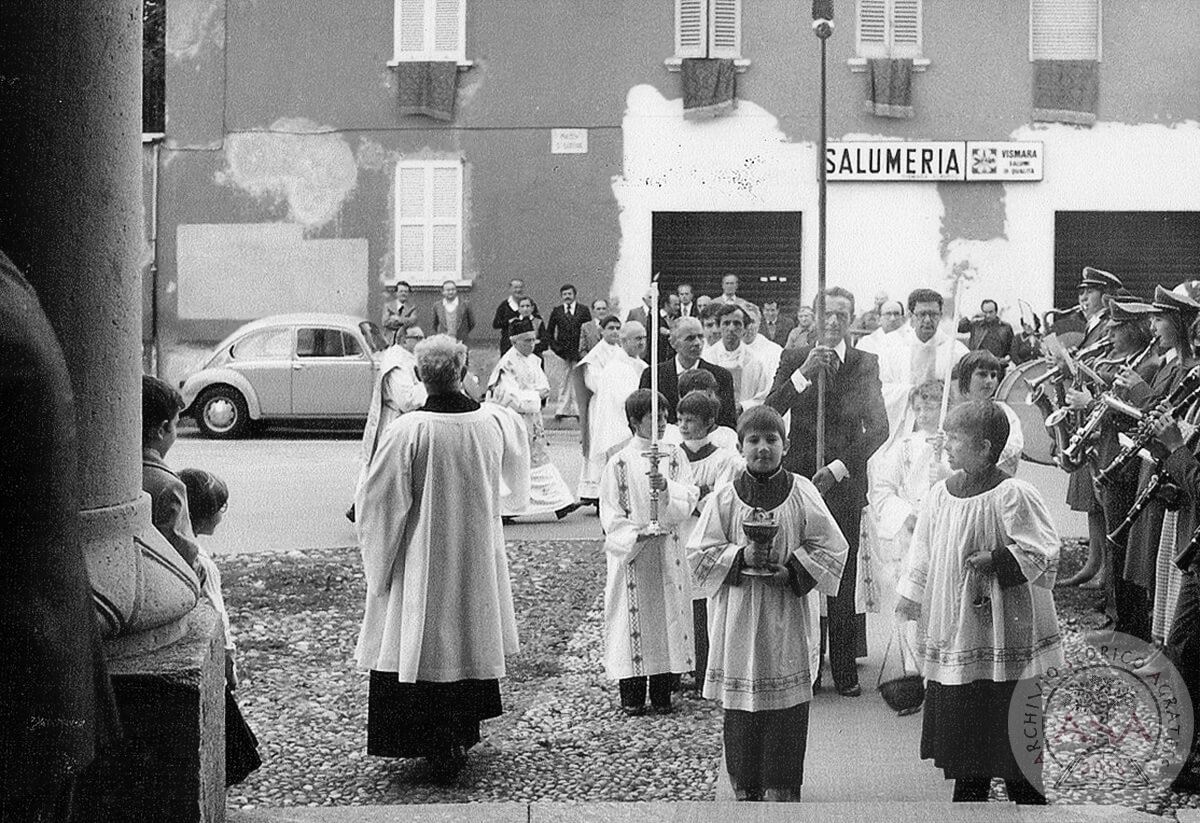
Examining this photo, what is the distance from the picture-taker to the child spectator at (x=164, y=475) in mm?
5043

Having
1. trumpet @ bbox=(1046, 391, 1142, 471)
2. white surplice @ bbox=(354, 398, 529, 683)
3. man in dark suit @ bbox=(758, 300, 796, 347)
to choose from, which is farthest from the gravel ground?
man in dark suit @ bbox=(758, 300, 796, 347)

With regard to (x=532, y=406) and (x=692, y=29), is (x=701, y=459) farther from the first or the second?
(x=692, y=29)

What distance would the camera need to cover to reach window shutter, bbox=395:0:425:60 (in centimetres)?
2441

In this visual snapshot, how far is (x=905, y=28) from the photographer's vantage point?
78.4 ft

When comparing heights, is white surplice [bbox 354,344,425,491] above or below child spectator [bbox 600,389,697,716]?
above

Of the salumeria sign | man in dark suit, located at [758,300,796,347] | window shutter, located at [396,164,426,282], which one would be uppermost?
the salumeria sign

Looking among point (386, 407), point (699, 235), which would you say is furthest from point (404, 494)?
point (699, 235)

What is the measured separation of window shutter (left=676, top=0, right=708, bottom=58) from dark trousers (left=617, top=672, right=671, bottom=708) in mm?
17188

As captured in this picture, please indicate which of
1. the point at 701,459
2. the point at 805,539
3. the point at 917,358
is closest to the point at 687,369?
Result: the point at 917,358

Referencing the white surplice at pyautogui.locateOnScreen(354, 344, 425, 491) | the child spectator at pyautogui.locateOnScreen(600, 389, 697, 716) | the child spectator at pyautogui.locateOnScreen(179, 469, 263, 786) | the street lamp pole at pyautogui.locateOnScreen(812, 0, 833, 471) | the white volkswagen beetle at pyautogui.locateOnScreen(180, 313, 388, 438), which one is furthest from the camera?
the white volkswagen beetle at pyautogui.locateOnScreen(180, 313, 388, 438)

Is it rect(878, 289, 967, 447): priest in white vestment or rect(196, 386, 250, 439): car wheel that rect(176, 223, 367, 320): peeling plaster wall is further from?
rect(878, 289, 967, 447): priest in white vestment

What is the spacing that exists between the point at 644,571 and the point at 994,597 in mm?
2289

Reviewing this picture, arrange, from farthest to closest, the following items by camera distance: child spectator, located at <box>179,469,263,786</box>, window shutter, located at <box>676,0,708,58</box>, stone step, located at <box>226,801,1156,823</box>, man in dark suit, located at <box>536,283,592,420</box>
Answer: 1. window shutter, located at <box>676,0,708,58</box>
2. man in dark suit, located at <box>536,283,592,420</box>
3. child spectator, located at <box>179,469,263,786</box>
4. stone step, located at <box>226,801,1156,823</box>

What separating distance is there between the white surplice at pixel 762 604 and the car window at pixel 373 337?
15.6m
